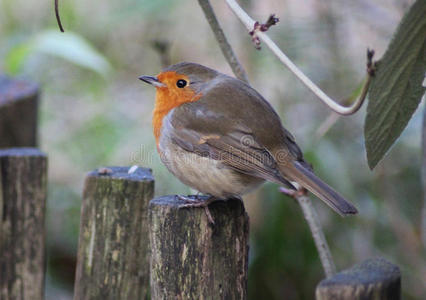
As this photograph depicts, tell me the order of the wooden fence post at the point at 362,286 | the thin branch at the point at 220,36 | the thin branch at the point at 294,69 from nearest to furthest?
the wooden fence post at the point at 362,286
the thin branch at the point at 294,69
the thin branch at the point at 220,36

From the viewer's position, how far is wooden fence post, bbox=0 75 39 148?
3.75m

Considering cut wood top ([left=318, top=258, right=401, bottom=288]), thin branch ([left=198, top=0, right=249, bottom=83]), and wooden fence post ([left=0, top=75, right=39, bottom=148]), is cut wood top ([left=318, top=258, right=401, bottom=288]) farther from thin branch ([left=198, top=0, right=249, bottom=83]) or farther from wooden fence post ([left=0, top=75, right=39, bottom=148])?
wooden fence post ([left=0, top=75, right=39, bottom=148])

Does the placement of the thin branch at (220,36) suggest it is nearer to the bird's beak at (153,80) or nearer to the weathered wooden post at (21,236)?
the bird's beak at (153,80)

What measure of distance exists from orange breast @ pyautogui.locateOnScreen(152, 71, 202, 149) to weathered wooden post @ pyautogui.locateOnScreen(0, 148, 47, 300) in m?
0.54

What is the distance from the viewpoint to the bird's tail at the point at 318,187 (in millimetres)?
2120

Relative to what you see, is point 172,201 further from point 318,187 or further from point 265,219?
point 265,219

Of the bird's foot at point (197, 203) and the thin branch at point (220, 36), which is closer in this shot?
the bird's foot at point (197, 203)

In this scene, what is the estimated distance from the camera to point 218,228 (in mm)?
2139

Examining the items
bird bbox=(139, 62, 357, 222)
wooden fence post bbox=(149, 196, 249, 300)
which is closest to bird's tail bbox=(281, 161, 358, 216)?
bird bbox=(139, 62, 357, 222)

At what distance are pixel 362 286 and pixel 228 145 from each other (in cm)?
115

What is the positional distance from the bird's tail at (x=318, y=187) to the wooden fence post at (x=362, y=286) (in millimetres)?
531

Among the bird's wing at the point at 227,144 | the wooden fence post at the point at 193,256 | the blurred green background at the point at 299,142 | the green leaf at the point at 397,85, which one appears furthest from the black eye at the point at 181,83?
the green leaf at the point at 397,85

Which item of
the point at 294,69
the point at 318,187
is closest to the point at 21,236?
the point at 318,187

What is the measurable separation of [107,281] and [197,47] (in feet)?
13.4
